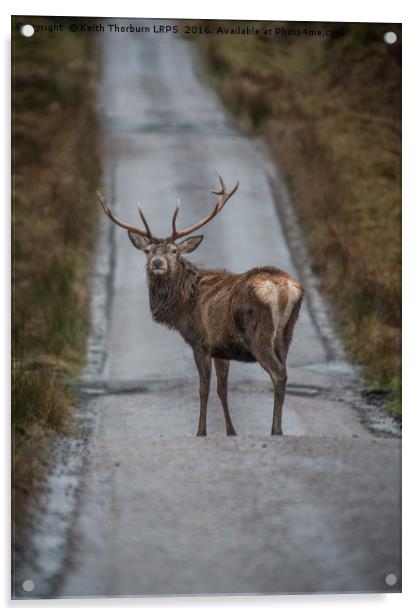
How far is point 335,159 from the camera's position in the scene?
33.3ft

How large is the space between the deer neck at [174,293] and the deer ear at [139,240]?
8.4 inches

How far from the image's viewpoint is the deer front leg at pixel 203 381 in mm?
8273

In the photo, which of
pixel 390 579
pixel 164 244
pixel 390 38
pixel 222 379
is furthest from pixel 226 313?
pixel 390 38

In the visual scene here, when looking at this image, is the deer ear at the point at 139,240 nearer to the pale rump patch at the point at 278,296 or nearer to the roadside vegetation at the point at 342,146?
the pale rump patch at the point at 278,296

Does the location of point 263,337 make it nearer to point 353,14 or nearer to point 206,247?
point 206,247

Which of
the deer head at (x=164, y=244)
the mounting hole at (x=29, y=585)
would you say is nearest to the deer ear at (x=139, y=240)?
the deer head at (x=164, y=244)

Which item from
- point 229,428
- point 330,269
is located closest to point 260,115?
point 330,269

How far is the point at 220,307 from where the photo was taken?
8430 mm

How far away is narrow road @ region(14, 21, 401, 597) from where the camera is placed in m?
7.34

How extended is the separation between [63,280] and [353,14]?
2621 millimetres

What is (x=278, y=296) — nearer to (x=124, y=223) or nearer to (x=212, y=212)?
(x=212, y=212)

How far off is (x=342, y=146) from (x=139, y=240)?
85.6 inches

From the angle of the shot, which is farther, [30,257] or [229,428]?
[30,257]

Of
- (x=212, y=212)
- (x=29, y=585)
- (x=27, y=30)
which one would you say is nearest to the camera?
(x=29, y=585)
